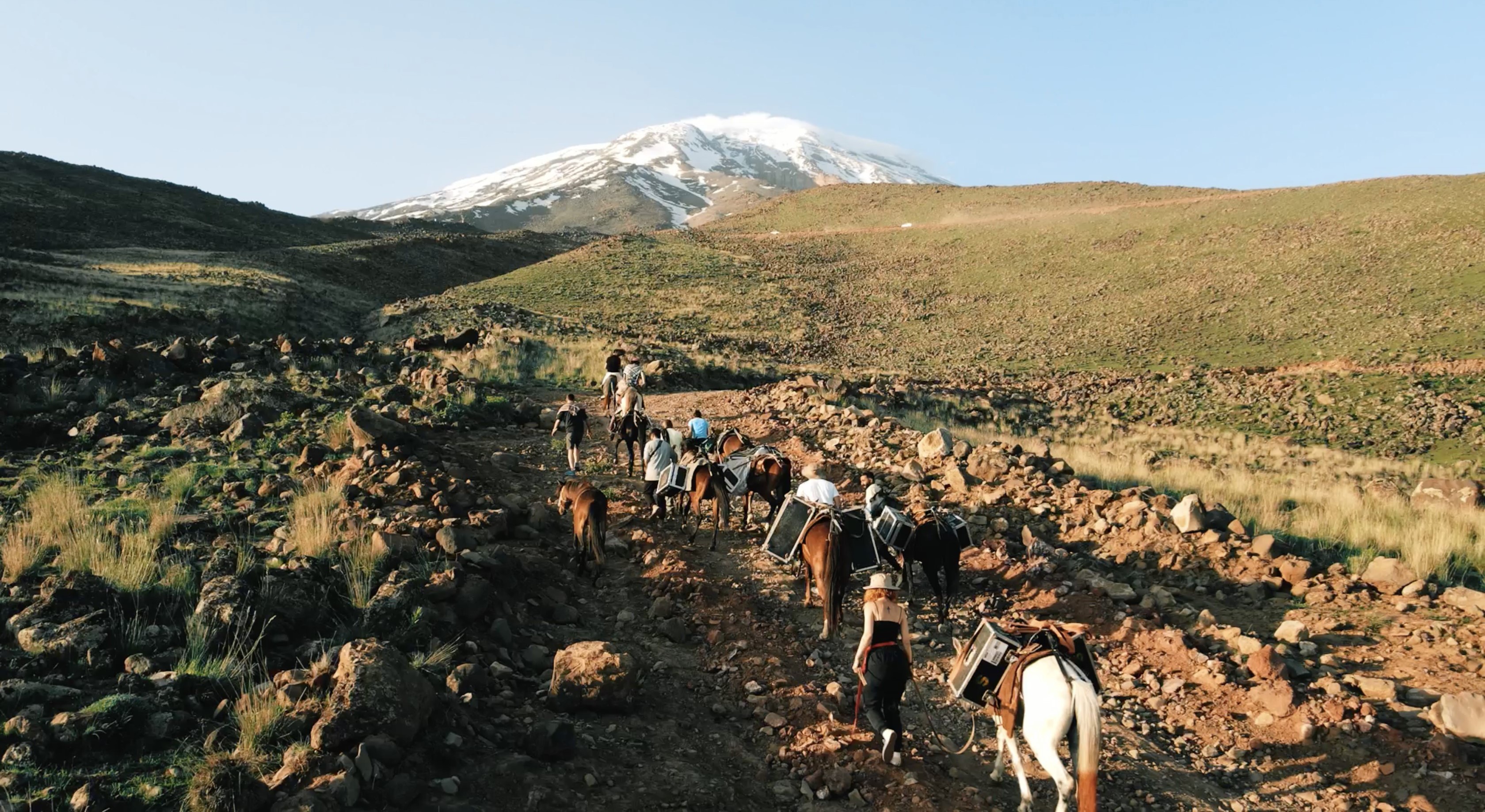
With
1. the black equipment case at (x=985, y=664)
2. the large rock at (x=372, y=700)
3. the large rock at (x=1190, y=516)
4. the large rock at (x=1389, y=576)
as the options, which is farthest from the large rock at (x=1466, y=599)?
the large rock at (x=372, y=700)

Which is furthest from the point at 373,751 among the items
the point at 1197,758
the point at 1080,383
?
the point at 1080,383

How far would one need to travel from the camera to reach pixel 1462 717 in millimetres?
6113

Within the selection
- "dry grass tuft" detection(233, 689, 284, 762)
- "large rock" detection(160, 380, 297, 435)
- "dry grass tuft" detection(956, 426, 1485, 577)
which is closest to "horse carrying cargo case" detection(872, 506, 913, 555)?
"dry grass tuft" detection(956, 426, 1485, 577)

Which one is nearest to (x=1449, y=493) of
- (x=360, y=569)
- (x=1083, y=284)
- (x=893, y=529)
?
(x=893, y=529)

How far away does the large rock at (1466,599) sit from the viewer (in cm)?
783

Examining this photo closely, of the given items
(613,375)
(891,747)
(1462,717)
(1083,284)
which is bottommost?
(891,747)

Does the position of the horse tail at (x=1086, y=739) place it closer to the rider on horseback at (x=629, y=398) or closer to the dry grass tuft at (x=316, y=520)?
the dry grass tuft at (x=316, y=520)

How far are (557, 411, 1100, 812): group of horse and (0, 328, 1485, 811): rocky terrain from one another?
1.25 ft

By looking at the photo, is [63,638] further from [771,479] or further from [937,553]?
[937,553]

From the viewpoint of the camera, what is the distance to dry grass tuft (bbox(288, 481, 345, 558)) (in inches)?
311

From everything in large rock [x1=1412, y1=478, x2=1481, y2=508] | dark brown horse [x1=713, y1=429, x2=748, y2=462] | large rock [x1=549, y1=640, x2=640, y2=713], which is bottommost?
large rock [x1=549, y1=640, x2=640, y2=713]

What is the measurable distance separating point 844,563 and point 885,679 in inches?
74.8

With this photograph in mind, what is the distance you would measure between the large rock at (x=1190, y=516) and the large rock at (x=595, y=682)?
7.83 m

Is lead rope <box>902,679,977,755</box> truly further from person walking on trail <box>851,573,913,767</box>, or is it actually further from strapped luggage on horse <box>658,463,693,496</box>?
strapped luggage on horse <box>658,463,693,496</box>
